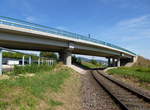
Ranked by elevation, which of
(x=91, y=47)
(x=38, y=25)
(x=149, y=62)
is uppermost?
(x=38, y=25)

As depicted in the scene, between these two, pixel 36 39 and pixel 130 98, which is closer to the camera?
pixel 130 98

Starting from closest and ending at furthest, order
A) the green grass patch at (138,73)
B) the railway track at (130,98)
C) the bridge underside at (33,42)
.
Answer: the railway track at (130,98) < the green grass patch at (138,73) < the bridge underside at (33,42)

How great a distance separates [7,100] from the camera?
19.8ft

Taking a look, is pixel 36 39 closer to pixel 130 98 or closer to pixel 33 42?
pixel 33 42

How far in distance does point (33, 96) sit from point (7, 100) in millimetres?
1433

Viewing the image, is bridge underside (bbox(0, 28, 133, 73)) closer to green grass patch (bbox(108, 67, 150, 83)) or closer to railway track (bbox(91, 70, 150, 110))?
green grass patch (bbox(108, 67, 150, 83))

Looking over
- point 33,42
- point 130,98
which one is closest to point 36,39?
point 33,42

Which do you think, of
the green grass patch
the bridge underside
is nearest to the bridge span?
the bridge underside

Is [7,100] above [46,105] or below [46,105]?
above

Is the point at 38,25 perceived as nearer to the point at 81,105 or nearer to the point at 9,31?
the point at 9,31

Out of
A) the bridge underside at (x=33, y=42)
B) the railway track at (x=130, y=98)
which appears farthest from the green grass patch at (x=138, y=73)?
the bridge underside at (x=33, y=42)

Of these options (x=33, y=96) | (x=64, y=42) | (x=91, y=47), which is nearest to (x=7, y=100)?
(x=33, y=96)

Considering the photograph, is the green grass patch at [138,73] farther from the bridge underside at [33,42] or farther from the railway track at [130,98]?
the bridge underside at [33,42]

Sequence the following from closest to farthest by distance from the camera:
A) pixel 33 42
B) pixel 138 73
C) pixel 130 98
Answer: pixel 130 98 → pixel 33 42 → pixel 138 73
